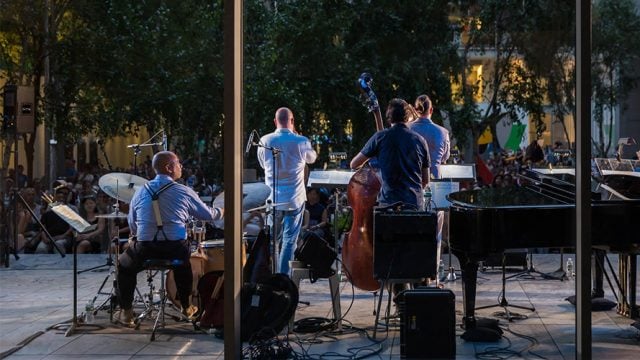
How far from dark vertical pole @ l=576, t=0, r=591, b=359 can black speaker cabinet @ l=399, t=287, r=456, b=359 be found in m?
1.23

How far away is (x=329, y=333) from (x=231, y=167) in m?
2.55

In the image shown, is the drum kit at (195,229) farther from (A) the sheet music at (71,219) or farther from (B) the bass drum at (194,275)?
(A) the sheet music at (71,219)

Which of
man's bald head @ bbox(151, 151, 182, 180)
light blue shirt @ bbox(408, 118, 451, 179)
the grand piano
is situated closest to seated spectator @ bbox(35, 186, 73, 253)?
man's bald head @ bbox(151, 151, 182, 180)

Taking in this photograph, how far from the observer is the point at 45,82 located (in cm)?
2048

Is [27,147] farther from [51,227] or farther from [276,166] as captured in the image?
[276,166]

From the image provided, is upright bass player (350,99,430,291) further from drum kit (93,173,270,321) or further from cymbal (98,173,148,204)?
cymbal (98,173,148,204)

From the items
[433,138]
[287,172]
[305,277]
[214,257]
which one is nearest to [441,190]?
[433,138]

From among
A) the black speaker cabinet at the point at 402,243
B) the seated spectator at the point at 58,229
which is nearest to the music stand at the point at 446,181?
the black speaker cabinet at the point at 402,243

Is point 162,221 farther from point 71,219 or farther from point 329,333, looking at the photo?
point 329,333

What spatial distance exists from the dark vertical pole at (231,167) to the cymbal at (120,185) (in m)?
2.59

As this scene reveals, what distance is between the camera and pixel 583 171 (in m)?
5.16

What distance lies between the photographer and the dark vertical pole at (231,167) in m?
5.39

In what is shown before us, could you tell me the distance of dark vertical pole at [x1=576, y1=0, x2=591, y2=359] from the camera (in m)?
5.14

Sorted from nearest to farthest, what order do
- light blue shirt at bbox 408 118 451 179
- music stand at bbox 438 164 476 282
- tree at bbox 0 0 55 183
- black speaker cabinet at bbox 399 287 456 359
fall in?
black speaker cabinet at bbox 399 287 456 359, light blue shirt at bbox 408 118 451 179, music stand at bbox 438 164 476 282, tree at bbox 0 0 55 183
